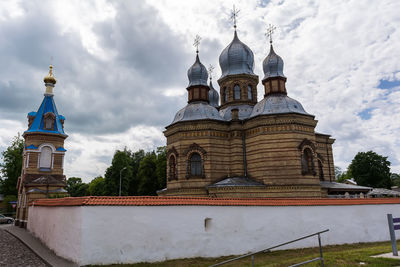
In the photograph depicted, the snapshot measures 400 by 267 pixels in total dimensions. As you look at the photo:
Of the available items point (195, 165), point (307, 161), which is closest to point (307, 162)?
point (307, 161)

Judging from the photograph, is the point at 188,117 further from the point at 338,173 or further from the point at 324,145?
the point at 338,173

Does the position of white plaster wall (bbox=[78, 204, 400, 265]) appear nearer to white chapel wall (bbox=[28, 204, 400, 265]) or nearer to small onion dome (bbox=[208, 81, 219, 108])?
white chapel wall (bbox=[28, 204, 400, 265])

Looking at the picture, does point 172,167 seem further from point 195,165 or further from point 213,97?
point 213,97

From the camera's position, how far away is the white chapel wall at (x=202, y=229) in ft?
29.8

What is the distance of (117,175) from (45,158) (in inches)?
760

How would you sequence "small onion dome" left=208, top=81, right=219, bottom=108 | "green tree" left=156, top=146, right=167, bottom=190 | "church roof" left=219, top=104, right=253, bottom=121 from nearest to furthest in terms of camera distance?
"church roof" left=219, top=104, right=253, bottom=121, "small onion dome" left=208, top=81, right=219, bottom=108, "green tree" left=156, top=146, right=167, bottom=190

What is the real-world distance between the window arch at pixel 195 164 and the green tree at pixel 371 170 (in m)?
35.7

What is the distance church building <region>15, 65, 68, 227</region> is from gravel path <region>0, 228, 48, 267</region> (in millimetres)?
7949

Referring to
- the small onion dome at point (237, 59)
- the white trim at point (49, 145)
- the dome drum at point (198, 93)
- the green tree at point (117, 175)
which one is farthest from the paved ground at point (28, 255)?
the green tree at point (117, 175)

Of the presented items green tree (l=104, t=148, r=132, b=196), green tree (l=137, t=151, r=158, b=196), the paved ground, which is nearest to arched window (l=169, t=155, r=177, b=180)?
the paved ground

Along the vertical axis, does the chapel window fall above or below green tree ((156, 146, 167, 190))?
above

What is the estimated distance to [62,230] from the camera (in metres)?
10.6

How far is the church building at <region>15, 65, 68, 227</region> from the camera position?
890 inches

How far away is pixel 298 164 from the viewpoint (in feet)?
61.6
